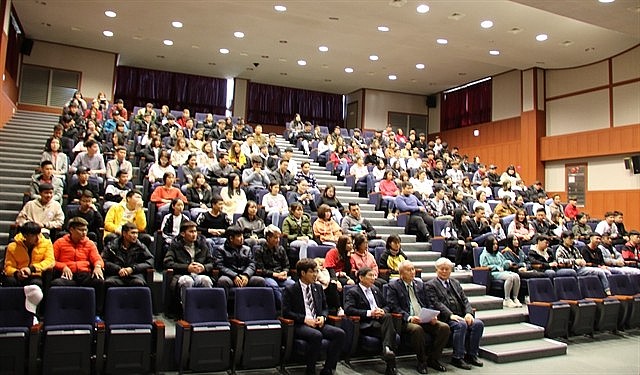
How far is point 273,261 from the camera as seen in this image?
5086 millimetres

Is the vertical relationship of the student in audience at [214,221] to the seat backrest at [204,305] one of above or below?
above

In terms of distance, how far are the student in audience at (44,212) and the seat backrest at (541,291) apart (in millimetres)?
5204

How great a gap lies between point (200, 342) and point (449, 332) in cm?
222

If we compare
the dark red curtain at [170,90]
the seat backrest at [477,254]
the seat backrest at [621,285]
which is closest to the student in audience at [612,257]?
the seat backrest at [621,285]

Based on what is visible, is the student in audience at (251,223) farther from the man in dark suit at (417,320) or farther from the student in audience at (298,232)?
the man in dark suit at (417,320)

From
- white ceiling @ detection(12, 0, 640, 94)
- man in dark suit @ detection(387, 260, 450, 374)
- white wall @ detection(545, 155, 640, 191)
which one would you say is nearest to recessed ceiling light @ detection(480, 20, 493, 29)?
white ceiling @ detection(12, 0, 640, 94)

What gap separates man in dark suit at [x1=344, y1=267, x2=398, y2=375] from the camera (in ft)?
14.7

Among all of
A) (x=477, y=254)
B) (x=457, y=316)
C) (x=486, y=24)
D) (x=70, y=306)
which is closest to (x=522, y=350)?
(x=457, y=316)

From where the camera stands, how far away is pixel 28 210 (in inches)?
202

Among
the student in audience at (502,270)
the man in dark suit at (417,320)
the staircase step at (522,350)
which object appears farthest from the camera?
the student in audience at (502,270)

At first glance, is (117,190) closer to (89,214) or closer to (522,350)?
(89,214)

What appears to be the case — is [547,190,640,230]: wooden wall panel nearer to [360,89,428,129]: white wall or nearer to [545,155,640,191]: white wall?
[545,155,640,191]: white wall

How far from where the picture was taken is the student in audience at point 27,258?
13.3ft

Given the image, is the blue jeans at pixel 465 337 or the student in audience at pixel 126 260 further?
the blue jeans at pixel 465 337
